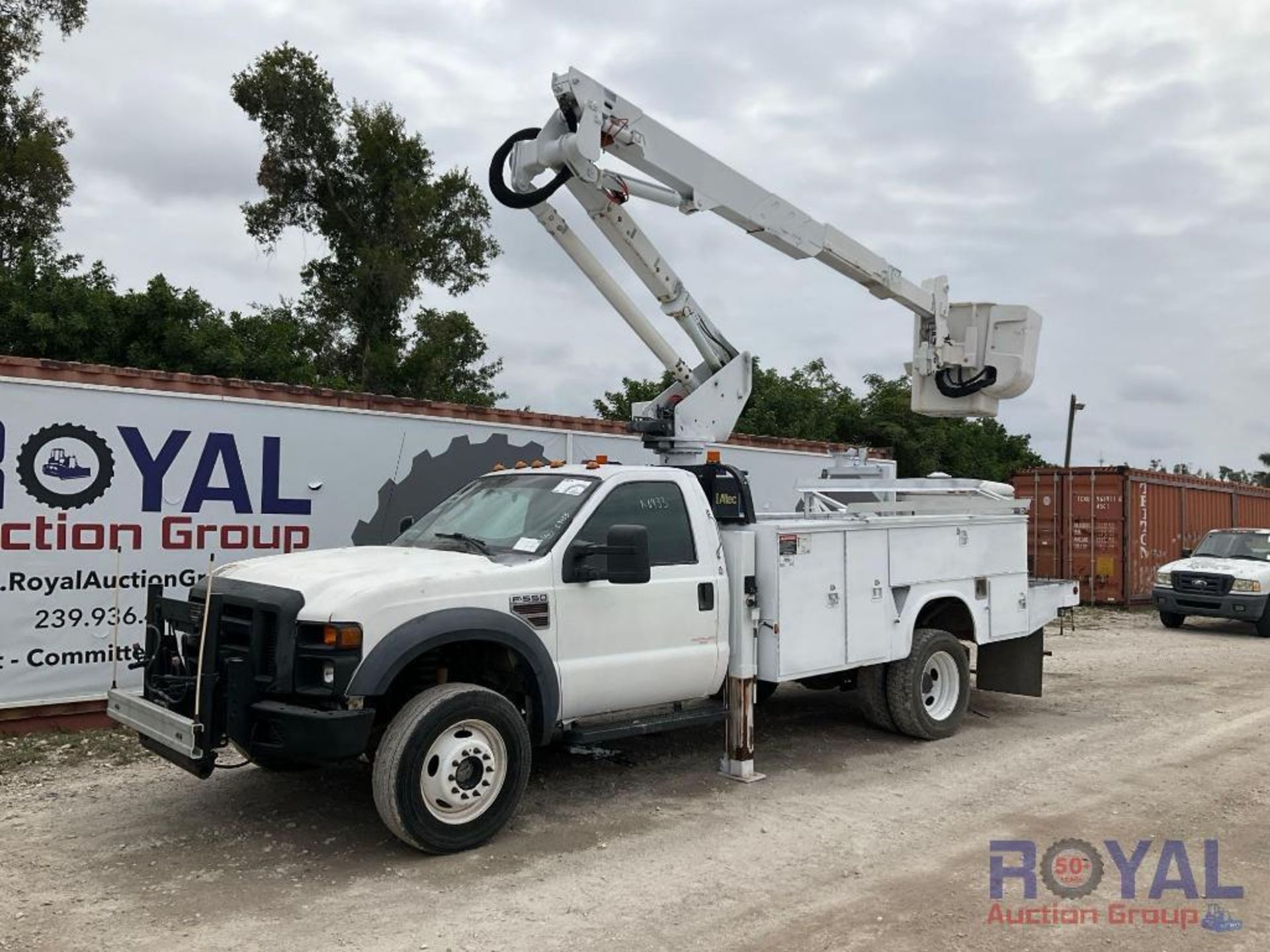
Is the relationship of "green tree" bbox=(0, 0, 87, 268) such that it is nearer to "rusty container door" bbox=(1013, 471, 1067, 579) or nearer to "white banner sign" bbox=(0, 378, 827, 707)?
"white banner sign" bbox=(0, 378, 827, 707)

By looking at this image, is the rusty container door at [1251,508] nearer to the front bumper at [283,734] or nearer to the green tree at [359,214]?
the green tree at [359,214]

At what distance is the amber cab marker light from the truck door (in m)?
1.17

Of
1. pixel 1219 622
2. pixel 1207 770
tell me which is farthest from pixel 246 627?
pixel 1219 622

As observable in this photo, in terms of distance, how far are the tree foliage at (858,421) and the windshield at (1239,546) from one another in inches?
422

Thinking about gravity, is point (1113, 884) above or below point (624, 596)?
below

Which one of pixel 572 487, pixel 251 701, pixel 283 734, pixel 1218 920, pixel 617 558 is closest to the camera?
pixel 1218 920

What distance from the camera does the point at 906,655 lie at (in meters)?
7.45

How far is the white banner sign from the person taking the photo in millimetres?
7617

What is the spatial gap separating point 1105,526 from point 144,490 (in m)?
17.6

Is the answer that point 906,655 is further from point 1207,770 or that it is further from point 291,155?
point 291,155

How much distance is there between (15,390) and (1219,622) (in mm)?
18595

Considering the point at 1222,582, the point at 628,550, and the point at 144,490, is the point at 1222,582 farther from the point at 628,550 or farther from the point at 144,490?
the point at 144,490

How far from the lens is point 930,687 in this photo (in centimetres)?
788

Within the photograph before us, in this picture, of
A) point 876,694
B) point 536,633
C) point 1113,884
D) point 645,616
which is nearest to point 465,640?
point 536,633
